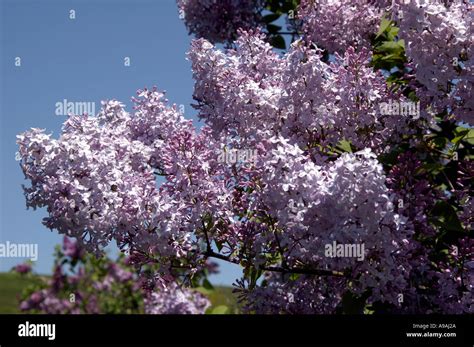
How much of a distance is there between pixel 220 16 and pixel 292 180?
3.73m

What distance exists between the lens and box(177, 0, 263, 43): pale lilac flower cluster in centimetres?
743

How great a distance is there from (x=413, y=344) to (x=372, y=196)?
1057 mm

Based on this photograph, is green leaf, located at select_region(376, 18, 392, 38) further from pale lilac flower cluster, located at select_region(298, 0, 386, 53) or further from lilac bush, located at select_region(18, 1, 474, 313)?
lilac bush, located at select_region(18, 1, 474, 313)

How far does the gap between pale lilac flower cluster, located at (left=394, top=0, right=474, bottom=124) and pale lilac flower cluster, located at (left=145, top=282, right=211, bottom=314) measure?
5399 millimetres

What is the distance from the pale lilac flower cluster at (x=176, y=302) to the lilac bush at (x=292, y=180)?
412cm

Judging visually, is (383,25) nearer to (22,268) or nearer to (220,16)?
(220,16)

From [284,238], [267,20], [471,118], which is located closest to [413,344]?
[284,238]

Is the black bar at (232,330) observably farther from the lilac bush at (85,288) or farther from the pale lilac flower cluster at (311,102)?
the lilac bush at (85,288)

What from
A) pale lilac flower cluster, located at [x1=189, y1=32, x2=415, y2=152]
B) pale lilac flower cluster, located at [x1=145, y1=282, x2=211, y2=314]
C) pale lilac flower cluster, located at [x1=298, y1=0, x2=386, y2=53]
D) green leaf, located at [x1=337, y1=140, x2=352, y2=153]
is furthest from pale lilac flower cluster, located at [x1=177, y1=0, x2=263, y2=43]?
pale lilac flower cluster, located at [x1=145, y1=282, x2=211, y2=314]

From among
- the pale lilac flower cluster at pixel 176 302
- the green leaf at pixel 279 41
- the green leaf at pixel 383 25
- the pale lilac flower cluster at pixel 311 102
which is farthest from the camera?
the pale lilac flower cluster at pixel 176 302

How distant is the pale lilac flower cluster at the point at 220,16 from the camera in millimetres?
7430

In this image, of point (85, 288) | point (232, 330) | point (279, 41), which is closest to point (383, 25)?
point (279, 41)

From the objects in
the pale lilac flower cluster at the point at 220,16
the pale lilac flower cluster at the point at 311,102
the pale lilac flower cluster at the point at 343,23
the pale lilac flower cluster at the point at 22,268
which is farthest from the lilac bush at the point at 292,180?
the pale lilac flower cluster at the point at 22,268

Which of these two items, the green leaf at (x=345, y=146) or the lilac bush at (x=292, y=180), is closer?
the lilac bush at (x=292, y=180)
